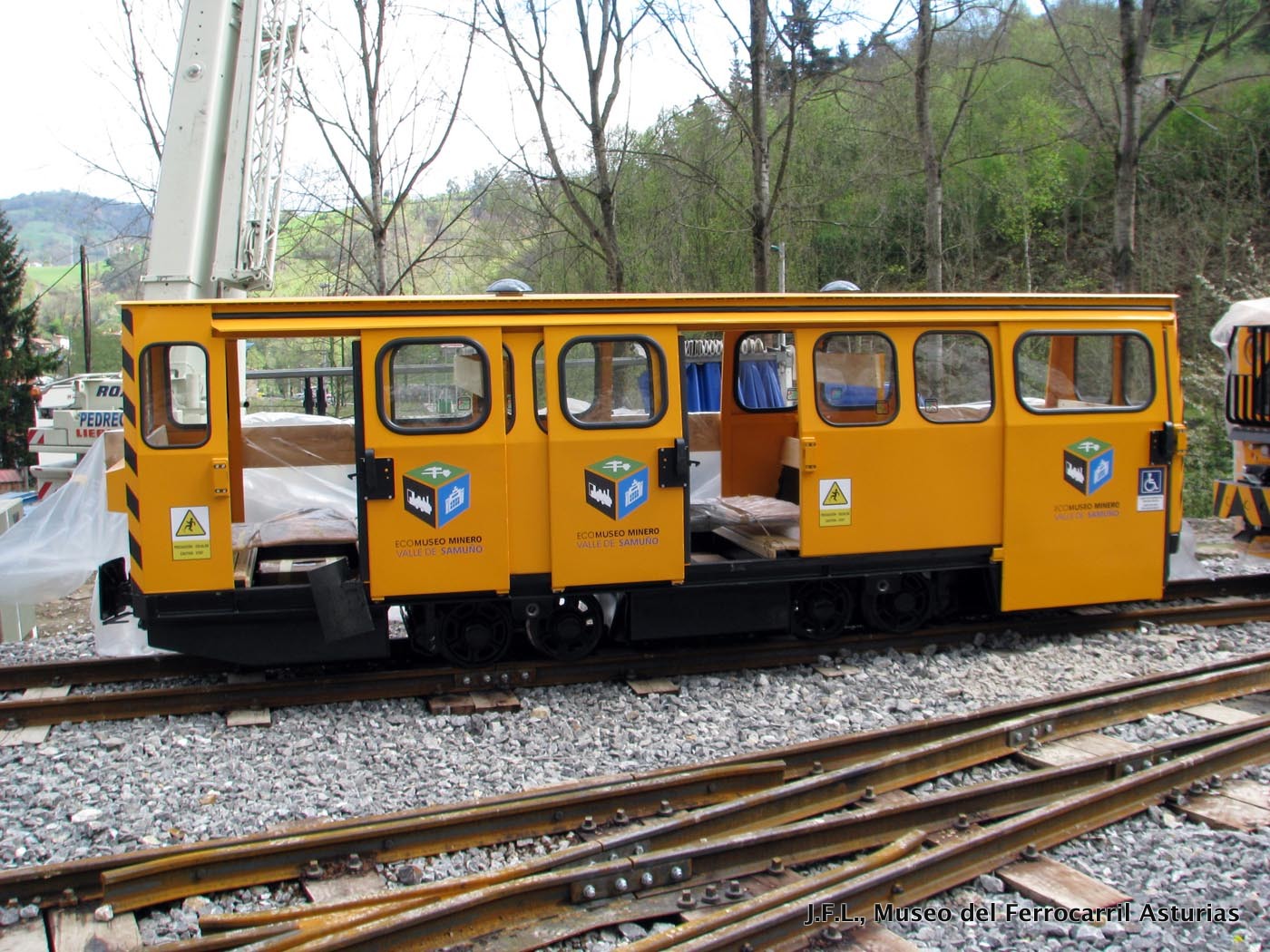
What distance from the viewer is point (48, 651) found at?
26.7 feet

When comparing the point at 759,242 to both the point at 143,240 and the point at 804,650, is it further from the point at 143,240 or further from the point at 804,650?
the point at 143,240

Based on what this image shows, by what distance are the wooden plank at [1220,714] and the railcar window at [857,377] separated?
2.71 m

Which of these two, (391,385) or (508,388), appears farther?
(508,388)

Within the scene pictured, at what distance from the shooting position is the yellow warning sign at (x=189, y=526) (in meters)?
6.52

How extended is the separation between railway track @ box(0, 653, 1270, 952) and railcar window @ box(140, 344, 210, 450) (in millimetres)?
2962

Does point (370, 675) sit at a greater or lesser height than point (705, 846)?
greater

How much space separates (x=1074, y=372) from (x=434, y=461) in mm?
4864

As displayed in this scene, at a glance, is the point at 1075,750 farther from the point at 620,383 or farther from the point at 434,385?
the point at 434,385

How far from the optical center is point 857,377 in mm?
7582

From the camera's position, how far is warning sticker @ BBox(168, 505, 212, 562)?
6512mm

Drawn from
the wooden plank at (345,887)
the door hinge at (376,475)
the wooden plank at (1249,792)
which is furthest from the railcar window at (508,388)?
the wooden plank at (1249,792)

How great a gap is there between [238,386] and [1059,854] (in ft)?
21.5

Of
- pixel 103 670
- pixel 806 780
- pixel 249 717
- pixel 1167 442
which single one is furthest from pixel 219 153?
pixel 1167 442

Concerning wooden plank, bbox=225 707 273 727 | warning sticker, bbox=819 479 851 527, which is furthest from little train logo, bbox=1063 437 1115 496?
wooden plank, bbox=225 707 273 727
